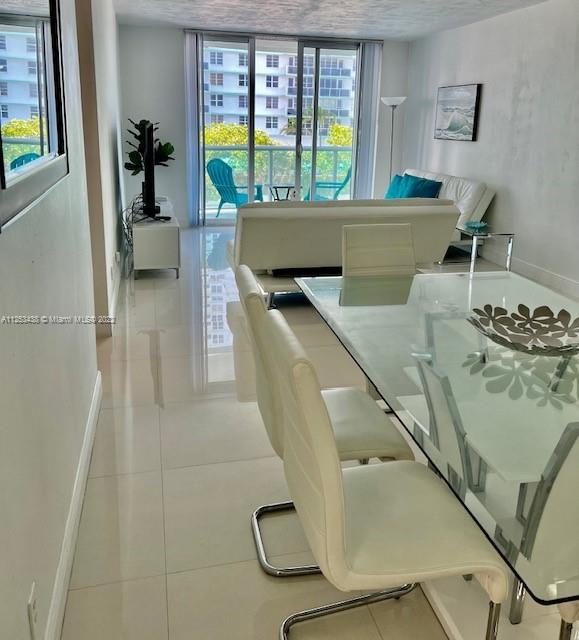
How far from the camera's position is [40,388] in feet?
5.32

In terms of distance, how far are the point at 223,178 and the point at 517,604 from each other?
24.0 feet

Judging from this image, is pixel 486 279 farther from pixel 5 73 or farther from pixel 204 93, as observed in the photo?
pixel 204 93

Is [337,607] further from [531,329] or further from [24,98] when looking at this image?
[24,98]

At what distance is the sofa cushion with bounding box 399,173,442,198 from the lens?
6.81 meters

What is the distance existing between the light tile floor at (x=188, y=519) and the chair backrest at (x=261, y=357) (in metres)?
0.46

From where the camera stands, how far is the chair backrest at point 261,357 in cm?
162

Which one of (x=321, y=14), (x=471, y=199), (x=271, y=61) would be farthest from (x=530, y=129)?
(x=271, y=61)

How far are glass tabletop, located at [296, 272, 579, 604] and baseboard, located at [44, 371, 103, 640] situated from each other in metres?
1.06

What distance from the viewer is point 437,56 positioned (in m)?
7.54

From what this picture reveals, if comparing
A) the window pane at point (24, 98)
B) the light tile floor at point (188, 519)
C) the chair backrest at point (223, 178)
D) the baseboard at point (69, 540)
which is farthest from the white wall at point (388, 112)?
the window pane at point (24, 98)

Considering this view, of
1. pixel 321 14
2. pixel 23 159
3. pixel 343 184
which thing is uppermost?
pixel 321 14

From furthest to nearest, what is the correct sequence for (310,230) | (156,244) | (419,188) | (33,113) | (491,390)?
(419,188) → (156,244) → (310,230) → (491,390) → (33,113)

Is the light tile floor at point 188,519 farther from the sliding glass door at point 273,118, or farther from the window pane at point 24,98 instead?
the sliding glass door at point 273,118

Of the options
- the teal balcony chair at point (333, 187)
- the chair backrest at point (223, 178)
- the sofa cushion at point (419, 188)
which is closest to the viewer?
the sofa cushion at point (419, 188)
